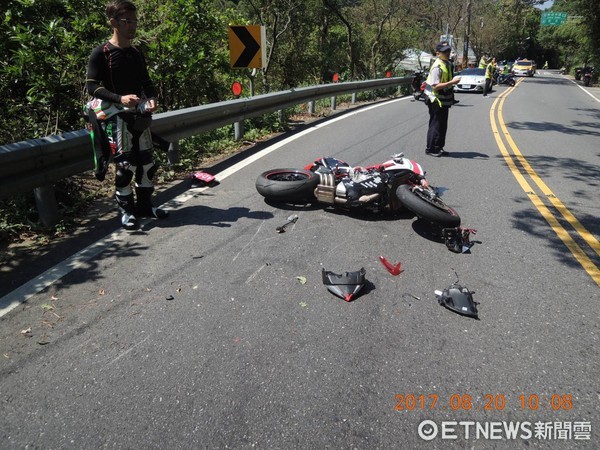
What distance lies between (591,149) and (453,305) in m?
8.30

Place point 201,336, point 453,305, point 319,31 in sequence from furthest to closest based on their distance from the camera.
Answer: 1. point 319,31
2. point 453,305
3. point 201,336

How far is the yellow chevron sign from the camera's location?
29.4 feet

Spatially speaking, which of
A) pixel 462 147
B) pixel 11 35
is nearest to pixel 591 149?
pixel 462 147

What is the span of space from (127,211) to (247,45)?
558cm

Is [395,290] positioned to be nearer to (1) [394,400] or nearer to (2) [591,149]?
→ (1) [394,400]

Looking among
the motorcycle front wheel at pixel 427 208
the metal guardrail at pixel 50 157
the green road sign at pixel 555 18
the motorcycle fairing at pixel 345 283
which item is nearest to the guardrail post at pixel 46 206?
the metal guardrail at pixel 50 157

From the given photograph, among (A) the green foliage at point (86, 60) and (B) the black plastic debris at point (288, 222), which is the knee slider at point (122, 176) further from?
(B) the black plastic debris at point (288, 222)

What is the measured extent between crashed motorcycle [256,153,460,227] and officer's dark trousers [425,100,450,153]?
330cm

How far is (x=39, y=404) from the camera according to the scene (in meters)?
2.42

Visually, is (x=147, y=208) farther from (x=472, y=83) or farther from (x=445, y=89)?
(x=472, y=83)

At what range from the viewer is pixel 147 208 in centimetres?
501

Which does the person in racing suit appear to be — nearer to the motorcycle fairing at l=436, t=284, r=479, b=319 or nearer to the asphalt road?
the asphalt road

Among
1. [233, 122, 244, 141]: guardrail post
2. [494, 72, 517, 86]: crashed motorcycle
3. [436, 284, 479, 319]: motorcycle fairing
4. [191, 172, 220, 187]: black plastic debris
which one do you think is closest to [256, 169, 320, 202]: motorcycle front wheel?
[191, 172, 220, 187]: black plastic debris

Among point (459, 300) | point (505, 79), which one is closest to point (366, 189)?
point (459, 300)
